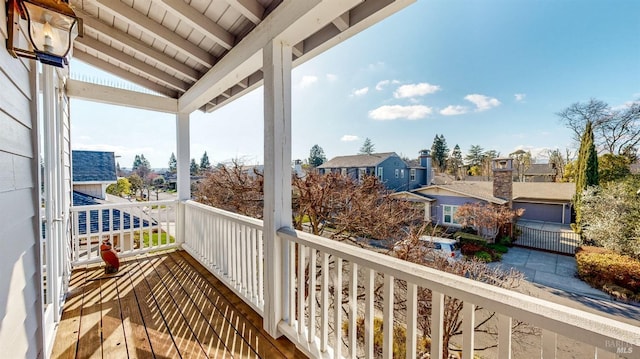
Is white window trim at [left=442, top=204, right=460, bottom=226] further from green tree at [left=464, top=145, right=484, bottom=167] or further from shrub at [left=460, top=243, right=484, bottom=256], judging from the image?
green tree at [left=464, top=145, right=484, bottom=167]

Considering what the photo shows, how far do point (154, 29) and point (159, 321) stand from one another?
2633 mm

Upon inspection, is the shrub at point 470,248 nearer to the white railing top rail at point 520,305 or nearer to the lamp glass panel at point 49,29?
the white railing top rail at point 520,305

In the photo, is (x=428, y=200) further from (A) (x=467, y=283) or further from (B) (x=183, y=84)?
(B) (x=183, y=84)

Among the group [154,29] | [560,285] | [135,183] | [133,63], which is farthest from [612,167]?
[135,183]

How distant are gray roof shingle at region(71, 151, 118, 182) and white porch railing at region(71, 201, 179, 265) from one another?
541mm

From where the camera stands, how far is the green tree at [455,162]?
6.55ft

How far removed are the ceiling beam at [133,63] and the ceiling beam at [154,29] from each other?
0.77 meters

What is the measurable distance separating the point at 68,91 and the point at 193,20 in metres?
2.31

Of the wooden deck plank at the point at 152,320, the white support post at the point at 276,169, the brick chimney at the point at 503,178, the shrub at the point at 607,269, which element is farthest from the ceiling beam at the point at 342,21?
the wooden deck plank at the point at 152,320

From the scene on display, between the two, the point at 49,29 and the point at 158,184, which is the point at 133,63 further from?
the point at 49,29

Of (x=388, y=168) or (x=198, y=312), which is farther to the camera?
(x=388, y=168)

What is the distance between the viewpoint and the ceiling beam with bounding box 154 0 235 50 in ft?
6.75

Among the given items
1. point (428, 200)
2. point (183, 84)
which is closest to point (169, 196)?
point (183, 84)

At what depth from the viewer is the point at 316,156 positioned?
3.40 metres
